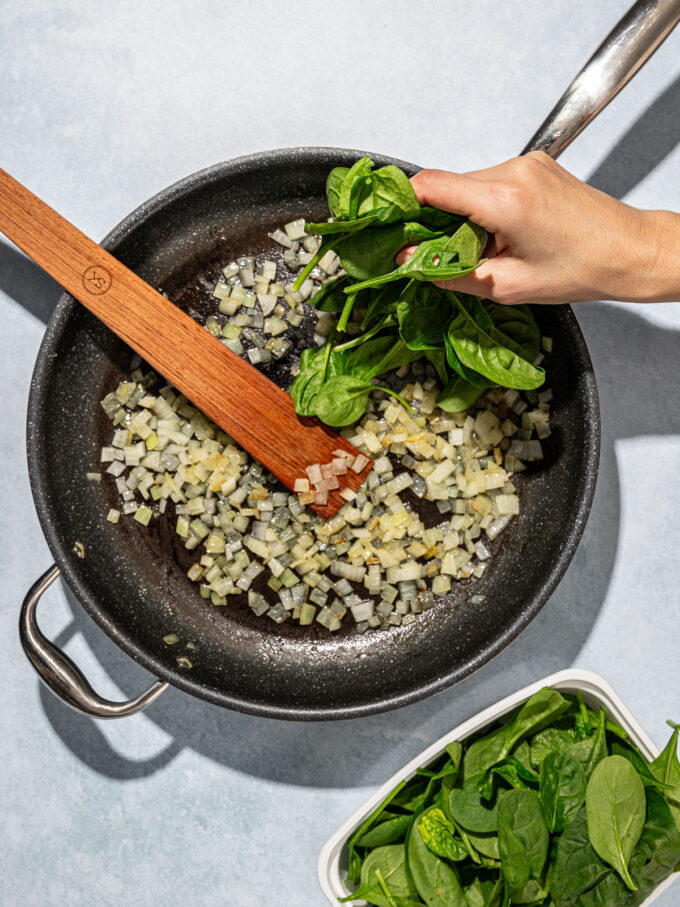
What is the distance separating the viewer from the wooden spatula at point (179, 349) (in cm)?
124

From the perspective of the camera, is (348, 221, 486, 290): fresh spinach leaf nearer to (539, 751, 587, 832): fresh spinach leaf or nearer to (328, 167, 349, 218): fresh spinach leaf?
(328, 167, 349, 218): fresh spinach leaf

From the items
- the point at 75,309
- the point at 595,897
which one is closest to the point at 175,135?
the point at 75,309

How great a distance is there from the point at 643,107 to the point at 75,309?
3.76 feet

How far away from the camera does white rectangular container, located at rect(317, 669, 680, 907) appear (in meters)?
1.22

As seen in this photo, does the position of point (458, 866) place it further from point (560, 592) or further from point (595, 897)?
point (560, 592)

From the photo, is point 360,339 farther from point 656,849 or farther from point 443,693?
point 656,849

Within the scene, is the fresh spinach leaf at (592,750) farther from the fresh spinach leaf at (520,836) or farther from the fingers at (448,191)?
the fingers at (448,191)

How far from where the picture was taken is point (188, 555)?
54.1 inches

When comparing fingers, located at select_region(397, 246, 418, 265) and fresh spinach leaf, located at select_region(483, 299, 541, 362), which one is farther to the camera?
fresh spinach leaf, located at select_region(483, 299, 541, 362)

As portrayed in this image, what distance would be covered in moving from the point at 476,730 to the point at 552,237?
819mm

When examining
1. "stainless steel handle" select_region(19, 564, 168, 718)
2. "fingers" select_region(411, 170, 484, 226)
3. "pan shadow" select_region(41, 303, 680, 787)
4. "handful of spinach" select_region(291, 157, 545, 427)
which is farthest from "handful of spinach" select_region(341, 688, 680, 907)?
"fingers" select_region(411, 170, 484, 226)

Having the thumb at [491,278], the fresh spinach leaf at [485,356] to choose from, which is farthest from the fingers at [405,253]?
the fresh spinach leaf at [485,356]

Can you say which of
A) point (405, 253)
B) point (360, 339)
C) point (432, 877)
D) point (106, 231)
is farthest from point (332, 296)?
point (432, 877)

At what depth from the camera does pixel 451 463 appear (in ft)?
4.36
